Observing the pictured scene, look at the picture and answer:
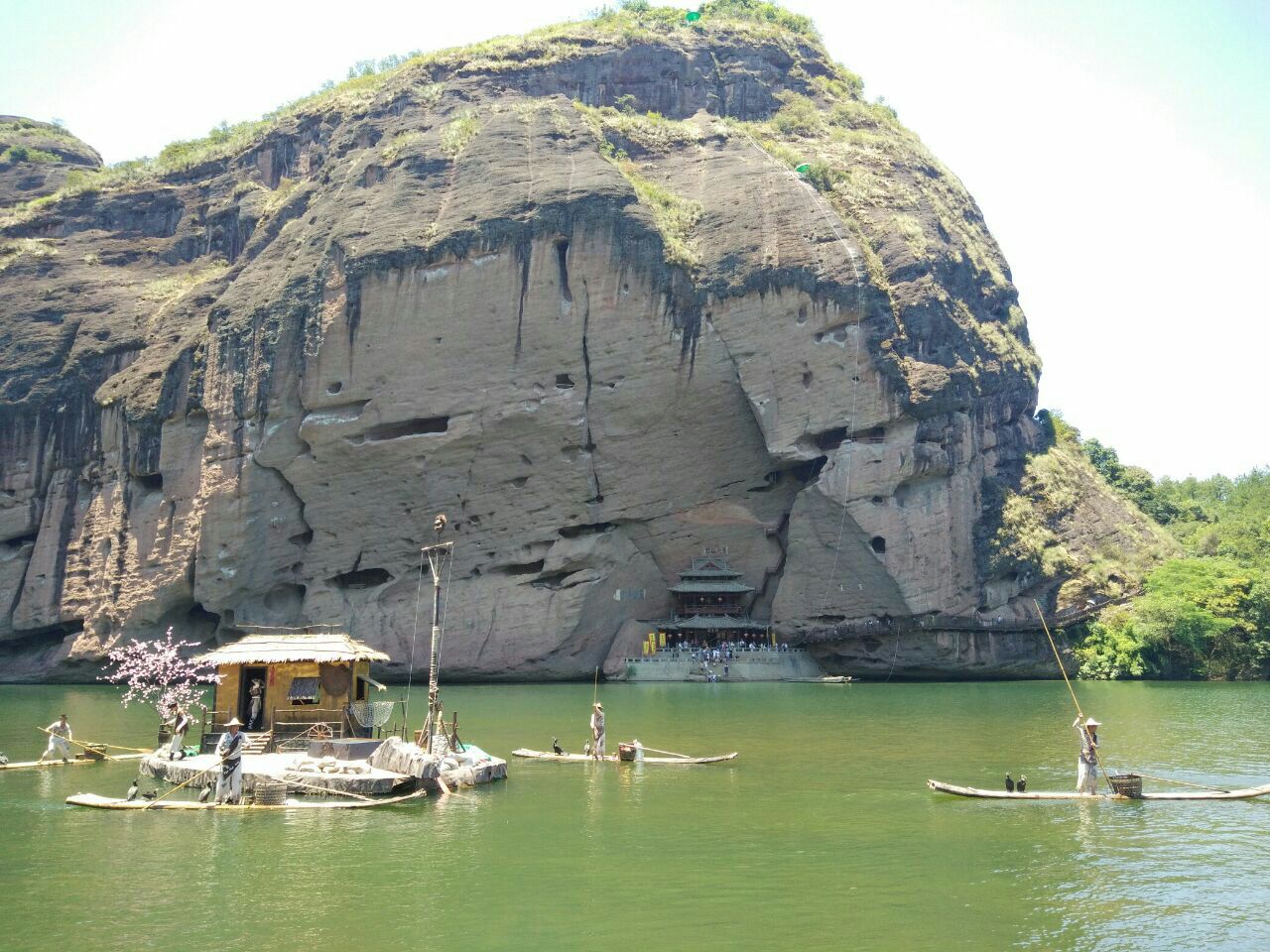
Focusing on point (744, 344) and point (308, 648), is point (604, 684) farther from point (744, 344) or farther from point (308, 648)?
point (308, 648)

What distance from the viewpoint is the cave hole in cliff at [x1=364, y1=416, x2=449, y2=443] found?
177ft

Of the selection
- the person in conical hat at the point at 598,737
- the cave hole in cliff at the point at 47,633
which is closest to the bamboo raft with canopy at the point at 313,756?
the person in conical hat at the point at 598,737

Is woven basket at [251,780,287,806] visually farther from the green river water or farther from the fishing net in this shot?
the fishing net

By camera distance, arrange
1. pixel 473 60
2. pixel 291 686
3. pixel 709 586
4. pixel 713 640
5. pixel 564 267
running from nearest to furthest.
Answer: pixel 291 686, pixel 564 267, pixel 709 586, pixel 713 640, pixel 473 60

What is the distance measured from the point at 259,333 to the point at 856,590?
1185 inches

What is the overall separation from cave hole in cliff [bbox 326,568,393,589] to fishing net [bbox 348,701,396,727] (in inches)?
1202

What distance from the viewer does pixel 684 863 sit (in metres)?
15.4

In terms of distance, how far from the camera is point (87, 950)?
11.9m

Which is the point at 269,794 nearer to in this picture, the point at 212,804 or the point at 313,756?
the point at 212,804

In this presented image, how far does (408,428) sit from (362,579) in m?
7.88

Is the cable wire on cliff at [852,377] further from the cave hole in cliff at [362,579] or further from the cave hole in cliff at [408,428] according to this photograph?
the cave hole in cliff at [362,579]

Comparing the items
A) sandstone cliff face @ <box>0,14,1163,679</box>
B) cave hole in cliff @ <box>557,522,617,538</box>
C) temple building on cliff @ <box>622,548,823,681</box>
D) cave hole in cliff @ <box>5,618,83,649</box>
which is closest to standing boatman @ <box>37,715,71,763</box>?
sandstone cliff face @ <box>0,14,1163,679</box>

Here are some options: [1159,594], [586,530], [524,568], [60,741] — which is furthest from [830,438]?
[60,741]

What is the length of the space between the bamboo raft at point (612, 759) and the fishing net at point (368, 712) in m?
3.05
